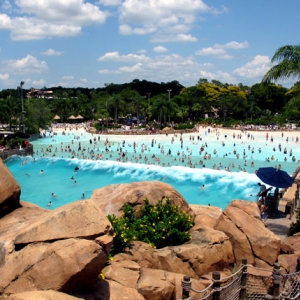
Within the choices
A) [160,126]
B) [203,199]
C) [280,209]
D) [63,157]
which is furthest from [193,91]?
[280,209]

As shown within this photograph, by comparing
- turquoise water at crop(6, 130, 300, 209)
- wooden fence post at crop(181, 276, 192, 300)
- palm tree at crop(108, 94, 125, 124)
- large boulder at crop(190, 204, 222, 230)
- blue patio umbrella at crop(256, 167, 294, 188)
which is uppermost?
palm tree at crop(108, 94, 125, 124)

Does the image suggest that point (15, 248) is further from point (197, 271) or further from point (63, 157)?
point (63, 157)

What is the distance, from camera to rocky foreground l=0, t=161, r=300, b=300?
192 inches

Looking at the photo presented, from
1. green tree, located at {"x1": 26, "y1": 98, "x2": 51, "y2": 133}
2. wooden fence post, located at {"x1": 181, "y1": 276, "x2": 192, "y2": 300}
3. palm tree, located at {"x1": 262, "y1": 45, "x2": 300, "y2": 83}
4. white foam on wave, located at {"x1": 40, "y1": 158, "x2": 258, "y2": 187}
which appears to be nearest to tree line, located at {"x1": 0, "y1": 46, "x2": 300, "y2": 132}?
green tree, located at {"x1": 26, "y1": 98, "x2": 51, "y2": 133}

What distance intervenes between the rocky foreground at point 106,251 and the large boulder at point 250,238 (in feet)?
0.08

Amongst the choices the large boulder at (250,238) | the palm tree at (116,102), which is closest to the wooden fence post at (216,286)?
the large boulder at (250,238)

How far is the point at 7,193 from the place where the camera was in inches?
287

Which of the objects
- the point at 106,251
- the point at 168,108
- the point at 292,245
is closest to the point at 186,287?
the point at 106,251

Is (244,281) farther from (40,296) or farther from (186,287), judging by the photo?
(40,296)

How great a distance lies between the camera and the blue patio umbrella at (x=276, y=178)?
14.9m

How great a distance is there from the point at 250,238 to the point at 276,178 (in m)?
6.71

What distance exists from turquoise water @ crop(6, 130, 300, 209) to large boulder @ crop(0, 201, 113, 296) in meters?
19.9

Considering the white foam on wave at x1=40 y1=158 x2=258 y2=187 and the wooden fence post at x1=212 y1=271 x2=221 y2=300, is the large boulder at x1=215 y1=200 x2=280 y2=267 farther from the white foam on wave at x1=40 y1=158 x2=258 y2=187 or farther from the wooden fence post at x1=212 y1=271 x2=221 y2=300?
the white foam on wave at x1=40 y1=158 x2=258 y2=187

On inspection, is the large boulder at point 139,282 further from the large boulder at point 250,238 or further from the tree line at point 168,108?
the tree line at point 168,108
